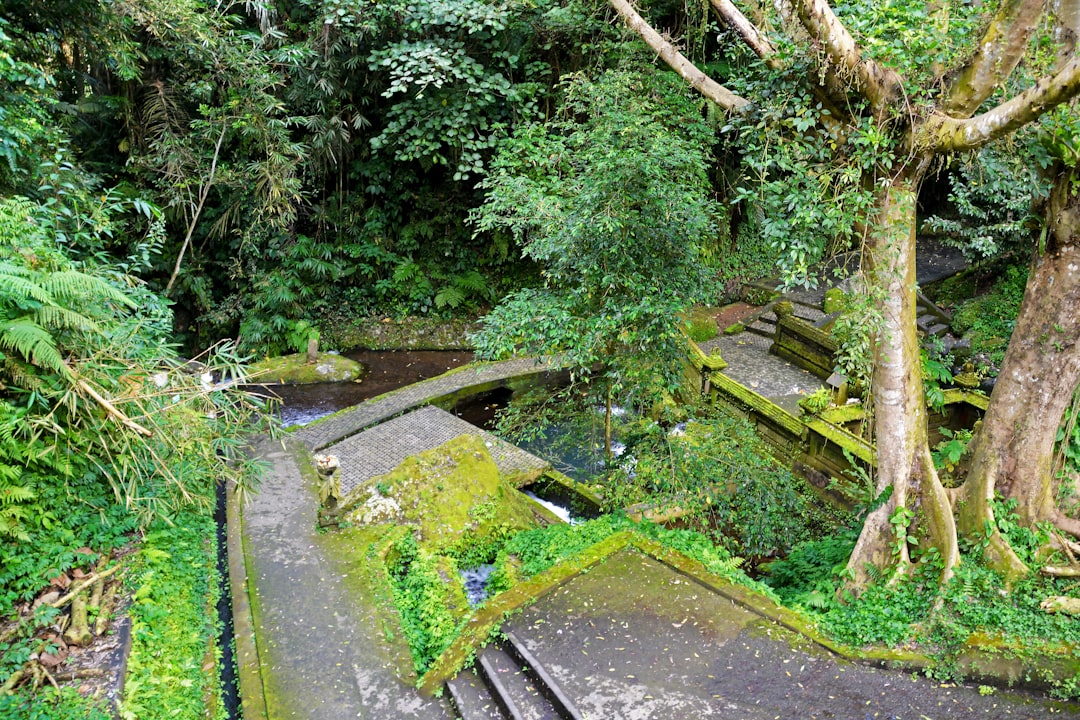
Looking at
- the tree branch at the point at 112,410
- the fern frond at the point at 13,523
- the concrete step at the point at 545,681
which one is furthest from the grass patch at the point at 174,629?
the concrete step at the point at 545,681

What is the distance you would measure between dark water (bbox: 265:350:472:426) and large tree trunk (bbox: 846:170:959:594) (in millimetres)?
8591

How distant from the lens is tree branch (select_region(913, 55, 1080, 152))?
4.00 metres

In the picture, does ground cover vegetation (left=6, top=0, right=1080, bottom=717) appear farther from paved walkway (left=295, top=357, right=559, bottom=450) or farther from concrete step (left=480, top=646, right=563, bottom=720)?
paved walkway (left=295, top=357, right=559, bottom=450)

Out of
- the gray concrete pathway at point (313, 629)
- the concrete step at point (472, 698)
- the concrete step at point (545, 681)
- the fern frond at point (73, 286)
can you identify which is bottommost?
the gray concrete pathway at point (313, 629)

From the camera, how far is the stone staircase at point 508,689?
16.6ft

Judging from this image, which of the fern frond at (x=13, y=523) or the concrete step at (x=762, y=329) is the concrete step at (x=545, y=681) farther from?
the concrete step at (x=762, y=329)

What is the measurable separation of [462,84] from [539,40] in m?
1.95

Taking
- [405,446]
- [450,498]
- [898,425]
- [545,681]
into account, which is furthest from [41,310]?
[898,425]

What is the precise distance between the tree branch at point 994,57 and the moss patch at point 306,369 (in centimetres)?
1073

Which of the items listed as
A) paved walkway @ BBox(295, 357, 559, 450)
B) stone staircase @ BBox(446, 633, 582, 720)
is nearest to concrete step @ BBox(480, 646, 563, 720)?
stone staircase @ BBox(446, 633, 582, 720)

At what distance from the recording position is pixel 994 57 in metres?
4.72

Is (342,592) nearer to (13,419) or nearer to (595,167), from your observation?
(13,419)

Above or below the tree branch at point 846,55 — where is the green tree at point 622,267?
below

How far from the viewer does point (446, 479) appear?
8.08 metres
